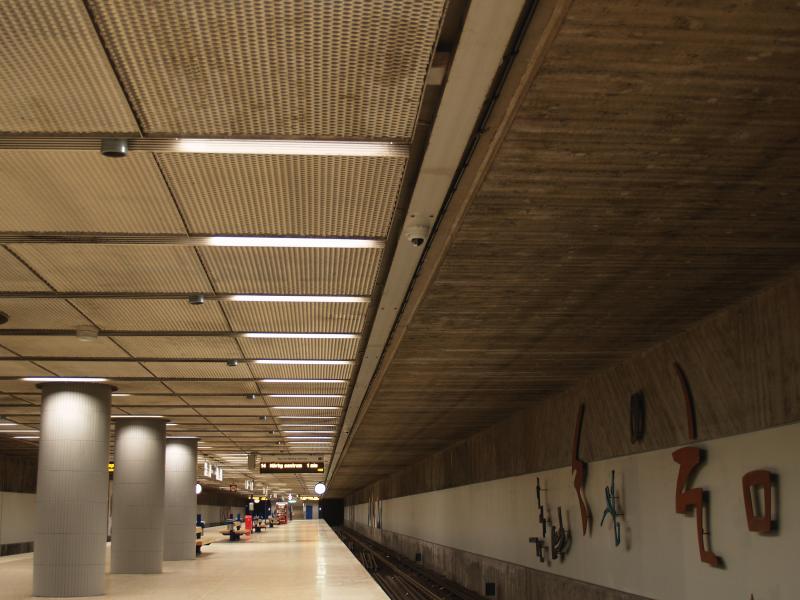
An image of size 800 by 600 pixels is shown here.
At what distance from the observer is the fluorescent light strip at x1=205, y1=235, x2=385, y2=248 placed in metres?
7.03

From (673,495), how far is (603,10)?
6769 mm

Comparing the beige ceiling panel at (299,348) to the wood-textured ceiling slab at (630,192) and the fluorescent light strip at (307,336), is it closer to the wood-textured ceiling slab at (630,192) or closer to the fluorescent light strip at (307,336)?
the fluorescent light strip at (307,336)

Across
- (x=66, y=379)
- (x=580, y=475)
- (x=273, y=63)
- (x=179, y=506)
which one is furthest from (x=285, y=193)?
(x=179, y=506)

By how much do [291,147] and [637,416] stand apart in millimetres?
5996

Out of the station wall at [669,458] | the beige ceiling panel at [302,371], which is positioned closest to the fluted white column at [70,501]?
the beige ceiling panel at [302,371]

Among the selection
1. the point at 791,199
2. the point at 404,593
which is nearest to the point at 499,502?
the point at 404,593

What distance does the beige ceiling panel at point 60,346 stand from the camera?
11.0 m

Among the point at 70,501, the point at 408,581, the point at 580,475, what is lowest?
the point at 408,581

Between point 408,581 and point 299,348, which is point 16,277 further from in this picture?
point 408,581

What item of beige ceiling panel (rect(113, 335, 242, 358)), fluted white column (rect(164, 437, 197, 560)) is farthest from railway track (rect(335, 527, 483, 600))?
beige ceiling panel (rect(113, 335, 242, 358))

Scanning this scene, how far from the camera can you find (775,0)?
3205mm

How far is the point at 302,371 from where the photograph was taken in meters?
13.9

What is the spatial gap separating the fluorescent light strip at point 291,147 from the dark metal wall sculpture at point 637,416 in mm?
5511

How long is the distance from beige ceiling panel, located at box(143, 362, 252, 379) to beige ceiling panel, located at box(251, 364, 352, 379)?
0.24 meters
